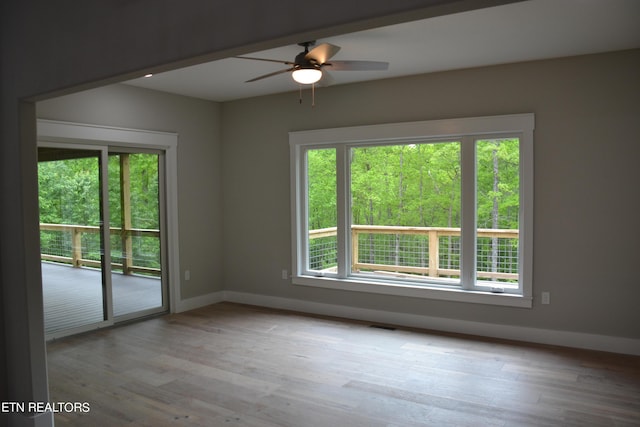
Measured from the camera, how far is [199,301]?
19.5ft

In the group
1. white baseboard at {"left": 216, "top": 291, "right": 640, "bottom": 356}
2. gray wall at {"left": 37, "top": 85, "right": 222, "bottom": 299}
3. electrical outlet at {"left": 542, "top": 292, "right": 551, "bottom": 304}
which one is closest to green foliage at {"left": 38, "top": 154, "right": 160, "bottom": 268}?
gray wall at {"left": 37, "top": 85, "right": 222, "bottom": 299}

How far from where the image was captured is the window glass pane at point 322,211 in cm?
552

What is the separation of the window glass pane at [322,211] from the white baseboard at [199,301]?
53.6 inches

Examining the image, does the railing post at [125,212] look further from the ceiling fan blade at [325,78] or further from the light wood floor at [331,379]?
the ceiling fan blade at [325,78]

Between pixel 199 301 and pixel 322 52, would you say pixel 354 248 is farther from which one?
pixel 322 52

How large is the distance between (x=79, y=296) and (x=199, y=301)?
1483 mm

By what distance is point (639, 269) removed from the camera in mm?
3959

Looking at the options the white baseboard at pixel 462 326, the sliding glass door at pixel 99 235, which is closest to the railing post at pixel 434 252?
the white baseboard at pixel 462 326

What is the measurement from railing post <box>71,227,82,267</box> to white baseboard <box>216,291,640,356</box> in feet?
6.66

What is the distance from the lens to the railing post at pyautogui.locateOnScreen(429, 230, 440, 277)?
16.3 ft

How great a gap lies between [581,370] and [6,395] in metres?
4.01

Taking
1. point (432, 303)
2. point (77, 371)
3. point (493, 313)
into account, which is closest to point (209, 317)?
point (77, 371)

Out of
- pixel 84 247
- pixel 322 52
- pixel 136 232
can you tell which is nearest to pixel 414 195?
pixel 322 52

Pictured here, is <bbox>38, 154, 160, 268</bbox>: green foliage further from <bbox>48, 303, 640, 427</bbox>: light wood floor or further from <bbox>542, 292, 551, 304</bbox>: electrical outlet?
<bbox>542, 292, 551, 304</bbox>: electrical outlet
